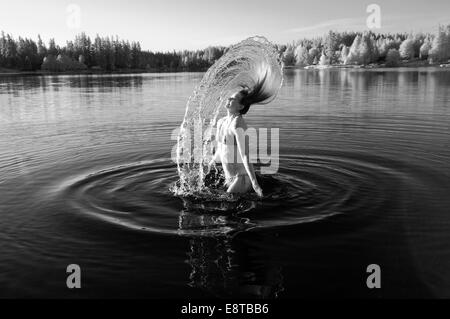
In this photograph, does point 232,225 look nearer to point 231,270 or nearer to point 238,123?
point 231,270

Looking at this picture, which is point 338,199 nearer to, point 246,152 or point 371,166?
point 246,152

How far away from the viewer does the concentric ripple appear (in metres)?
10.7

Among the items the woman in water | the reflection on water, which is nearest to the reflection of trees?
the reflection on water

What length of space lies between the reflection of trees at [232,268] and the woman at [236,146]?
8.80ft

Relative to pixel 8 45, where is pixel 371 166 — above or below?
below

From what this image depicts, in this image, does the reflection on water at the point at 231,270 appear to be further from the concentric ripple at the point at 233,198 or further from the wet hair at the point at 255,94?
the wet hair at the point at 255,94

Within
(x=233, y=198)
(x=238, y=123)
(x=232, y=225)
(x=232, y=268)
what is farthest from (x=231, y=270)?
(x=238, y=123)

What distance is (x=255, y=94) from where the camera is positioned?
12.7m

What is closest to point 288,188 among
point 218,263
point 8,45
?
point 218,263

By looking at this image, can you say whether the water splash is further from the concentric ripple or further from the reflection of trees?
the reflection of trees

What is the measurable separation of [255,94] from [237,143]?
6.17ft

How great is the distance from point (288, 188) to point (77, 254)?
688cm
